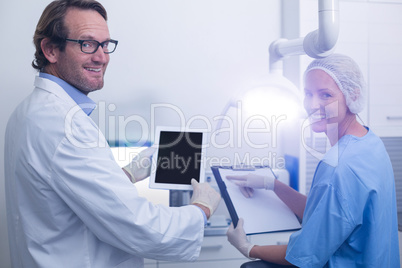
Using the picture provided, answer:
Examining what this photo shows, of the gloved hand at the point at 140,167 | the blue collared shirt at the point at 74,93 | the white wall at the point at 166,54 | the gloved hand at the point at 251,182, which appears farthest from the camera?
the white wall at the point at 166,54

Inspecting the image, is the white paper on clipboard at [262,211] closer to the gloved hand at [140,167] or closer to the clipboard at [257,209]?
the clipboard at [257,209]

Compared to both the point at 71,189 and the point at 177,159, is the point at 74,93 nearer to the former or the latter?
the point at 71,189

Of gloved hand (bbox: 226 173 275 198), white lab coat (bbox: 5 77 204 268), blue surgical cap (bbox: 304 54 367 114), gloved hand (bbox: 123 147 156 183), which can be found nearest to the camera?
white lab coat (bbox: 5 77 204 268)

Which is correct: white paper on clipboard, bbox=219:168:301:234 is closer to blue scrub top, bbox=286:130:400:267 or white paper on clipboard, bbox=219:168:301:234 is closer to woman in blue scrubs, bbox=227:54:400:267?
woman in blue scrubs, bbox=227:54:400:267

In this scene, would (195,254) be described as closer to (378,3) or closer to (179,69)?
(179,69)

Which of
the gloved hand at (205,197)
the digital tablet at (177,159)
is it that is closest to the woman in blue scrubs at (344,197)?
the gloved hand at (205,197)

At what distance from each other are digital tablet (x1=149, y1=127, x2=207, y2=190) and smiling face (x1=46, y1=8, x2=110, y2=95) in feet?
1.41

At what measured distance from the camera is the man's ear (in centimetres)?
110

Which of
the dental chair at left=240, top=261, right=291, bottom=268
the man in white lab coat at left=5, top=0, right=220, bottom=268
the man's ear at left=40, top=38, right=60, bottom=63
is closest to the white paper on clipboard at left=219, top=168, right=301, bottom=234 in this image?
the dental chair at left=240, top=261, right=291, bottom=268

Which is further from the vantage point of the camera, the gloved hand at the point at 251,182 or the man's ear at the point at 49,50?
the gloved hand at the point at 251,182

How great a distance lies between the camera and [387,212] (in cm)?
108

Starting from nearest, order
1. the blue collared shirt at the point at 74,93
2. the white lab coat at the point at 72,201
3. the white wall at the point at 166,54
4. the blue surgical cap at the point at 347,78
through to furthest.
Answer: the white lab coat at the point at 72,201 → the blue collared shirt at the point at 74,93 → the blue surgical cap at the point at 347,78 → the white wall at the point at 166,54

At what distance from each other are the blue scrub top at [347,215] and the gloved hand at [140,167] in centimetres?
70

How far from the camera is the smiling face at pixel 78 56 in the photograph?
1.10 m
